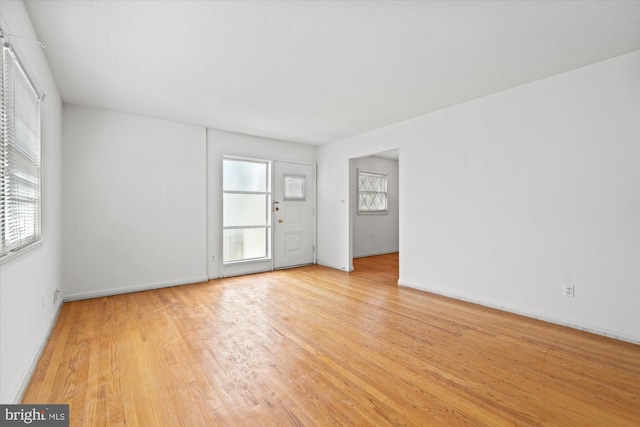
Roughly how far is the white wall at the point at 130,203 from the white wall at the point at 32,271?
27 cm

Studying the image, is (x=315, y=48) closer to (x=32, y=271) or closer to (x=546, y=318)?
(x=32, y=271)

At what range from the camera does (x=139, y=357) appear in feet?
7.73

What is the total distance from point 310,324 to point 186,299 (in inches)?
74.3

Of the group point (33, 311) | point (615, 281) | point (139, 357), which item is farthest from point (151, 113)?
point (615, 281)

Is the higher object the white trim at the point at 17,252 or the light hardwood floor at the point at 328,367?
the white trim at the point at 17,252

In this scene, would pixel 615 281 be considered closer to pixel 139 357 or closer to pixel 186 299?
pixel 139 357

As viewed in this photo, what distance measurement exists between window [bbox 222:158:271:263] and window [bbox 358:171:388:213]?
272 centimetres

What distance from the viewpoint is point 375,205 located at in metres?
7.85

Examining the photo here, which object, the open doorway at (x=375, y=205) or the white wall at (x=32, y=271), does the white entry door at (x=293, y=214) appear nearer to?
the open doorway at (x=375, y=205)

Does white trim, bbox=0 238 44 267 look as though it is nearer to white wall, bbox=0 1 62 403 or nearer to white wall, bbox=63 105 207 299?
white wall, bbox=0 1 62 403

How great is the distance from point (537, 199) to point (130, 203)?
5.20 metres

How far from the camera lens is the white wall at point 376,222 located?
7.34 m

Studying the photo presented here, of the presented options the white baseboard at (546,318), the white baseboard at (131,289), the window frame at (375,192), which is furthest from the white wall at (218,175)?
the white baseboard at (546,318)

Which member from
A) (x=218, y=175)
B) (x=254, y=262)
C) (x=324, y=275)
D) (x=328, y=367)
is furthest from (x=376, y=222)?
(x=328, y=367)
